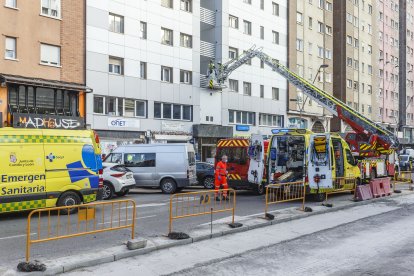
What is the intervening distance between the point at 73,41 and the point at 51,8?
7.16 feet

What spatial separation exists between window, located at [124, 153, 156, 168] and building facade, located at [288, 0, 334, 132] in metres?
26.2

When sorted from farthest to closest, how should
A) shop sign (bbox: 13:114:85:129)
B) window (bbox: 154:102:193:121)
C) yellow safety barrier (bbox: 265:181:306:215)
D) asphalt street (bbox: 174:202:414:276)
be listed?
window (bbox: 154:102:193:121), shop sign (bbox: 13:114:85:129), yellow safety barrier (bbox: 265:181:306:215), asphalt street (bbox: 174:202:414:276)

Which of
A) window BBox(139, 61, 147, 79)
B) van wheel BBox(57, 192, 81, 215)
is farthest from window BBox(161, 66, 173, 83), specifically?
van wheel BBox(57, 192, 81, 215)

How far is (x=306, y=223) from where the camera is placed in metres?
12.1

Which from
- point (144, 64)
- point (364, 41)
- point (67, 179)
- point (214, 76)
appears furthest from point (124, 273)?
point (364, 41)

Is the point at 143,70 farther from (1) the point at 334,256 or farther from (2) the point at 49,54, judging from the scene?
(1) the point at 334,256

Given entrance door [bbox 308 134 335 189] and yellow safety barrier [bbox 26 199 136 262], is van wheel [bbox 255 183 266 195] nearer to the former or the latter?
entrance door [bbox 308 134 335 189]

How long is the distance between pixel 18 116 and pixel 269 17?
1088 inches

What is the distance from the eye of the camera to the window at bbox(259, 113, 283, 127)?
43.1m

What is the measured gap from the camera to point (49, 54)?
2614 cm

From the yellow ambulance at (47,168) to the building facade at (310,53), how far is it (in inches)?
1304

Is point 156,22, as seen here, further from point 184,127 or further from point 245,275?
point 245,275

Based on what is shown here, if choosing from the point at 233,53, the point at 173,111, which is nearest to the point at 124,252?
the point at 173,111

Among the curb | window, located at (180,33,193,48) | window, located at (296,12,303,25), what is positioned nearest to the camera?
the curb
